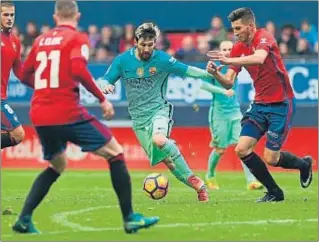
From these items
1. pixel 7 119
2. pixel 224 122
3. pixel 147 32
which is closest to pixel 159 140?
pixel 147 32

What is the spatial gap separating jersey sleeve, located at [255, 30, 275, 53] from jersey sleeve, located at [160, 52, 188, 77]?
3.47 ft

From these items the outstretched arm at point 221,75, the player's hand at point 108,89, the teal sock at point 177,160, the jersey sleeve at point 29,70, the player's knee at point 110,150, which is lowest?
the teal sock at point 177,160

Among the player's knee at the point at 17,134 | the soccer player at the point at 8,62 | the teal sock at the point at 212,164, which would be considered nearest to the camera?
the soccer player at the point at 8,62

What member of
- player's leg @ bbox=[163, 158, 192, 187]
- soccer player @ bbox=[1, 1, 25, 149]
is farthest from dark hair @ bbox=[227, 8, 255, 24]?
soccer player @ bbox=[1, 1, 25, 149]

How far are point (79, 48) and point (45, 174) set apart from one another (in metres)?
1.35

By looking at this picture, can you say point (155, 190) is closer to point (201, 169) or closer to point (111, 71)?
point (111, 71)

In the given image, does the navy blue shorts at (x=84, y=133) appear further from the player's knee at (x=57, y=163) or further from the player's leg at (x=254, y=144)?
the player's leg at (x=254, y=144)

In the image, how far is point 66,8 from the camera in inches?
399

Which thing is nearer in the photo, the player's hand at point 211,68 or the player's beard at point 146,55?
the player's hand at point 211,68

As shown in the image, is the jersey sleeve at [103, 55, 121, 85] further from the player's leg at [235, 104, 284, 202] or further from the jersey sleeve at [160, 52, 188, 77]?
the player's leg at [235, 104, 284, 202]

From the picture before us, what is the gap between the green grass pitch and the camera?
9.86 m

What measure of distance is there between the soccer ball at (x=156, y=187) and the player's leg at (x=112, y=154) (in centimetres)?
309

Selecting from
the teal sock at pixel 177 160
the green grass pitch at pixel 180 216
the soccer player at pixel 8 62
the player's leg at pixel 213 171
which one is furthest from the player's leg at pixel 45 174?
the player's leg at pixel 213 171

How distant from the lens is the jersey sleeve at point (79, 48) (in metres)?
9.87
